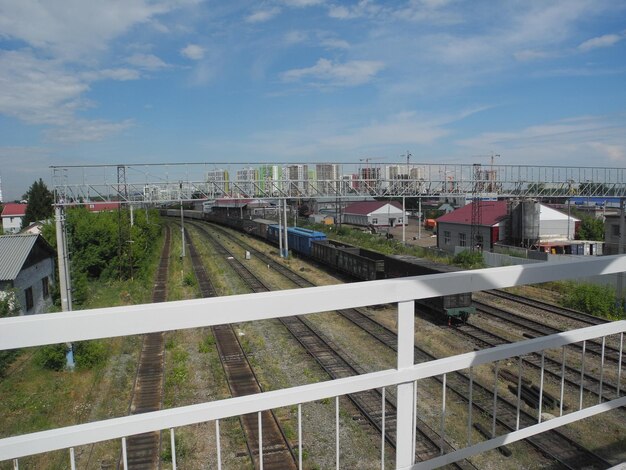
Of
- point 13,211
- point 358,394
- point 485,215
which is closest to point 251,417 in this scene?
point 358,394

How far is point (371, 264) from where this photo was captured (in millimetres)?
22859

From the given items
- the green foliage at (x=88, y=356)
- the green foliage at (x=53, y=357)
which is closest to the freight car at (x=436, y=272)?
the green foliage at (x=88, y=356)

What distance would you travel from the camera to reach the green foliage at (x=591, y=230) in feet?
140

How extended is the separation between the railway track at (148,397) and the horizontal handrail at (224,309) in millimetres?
2954

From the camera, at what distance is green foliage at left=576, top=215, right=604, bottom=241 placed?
42.7 m

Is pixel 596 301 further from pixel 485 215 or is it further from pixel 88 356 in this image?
pixel 485 215

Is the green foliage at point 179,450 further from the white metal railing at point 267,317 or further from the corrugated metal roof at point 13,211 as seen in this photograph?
the corrugated metal roof at point 13,211

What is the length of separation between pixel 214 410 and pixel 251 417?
932cm

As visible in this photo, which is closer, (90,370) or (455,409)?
(455,409)

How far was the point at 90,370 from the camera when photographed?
13.7 m

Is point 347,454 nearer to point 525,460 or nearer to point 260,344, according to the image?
point 525,460

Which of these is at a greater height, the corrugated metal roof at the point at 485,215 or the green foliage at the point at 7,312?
the corrugated metal roof at the point at 485,215

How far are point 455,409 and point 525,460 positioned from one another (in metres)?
2.11

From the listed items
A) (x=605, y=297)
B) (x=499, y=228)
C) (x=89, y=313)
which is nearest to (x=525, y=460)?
(x=89, y=313)
